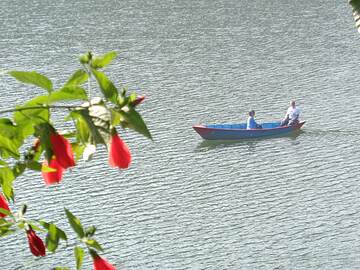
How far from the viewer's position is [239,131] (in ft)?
84.5

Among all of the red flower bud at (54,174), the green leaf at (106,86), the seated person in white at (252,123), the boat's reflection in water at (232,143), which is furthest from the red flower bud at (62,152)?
the seated person in white at (252,123)

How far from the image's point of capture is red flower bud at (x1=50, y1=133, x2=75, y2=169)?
197cm

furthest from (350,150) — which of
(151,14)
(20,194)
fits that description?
(151,14)

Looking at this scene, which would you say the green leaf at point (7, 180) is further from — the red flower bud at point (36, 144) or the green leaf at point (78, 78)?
the green leaf at point (78, 78)

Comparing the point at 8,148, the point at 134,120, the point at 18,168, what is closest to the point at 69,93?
the point at 134,120

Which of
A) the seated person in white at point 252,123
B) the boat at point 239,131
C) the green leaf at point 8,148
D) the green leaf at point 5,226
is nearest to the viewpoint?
the green leaf at point 8,148

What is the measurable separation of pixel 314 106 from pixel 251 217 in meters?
9.71

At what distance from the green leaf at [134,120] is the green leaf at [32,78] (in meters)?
0.18

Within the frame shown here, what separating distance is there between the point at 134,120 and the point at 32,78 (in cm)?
24

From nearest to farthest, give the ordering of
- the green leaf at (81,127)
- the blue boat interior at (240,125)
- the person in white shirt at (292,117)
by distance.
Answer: the green leaf at (81,127) → the blue boat interior at (240,125) → the person in white shirt at (292,117)

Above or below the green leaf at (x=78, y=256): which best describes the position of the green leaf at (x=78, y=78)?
above

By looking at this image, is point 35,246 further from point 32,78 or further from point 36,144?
point 32,78

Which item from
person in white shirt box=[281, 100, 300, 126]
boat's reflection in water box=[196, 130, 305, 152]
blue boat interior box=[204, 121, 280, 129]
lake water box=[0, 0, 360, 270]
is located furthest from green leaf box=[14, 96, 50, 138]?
person in white shirt box=[281, 100, 300, 126]

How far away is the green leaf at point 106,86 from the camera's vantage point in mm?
1920
